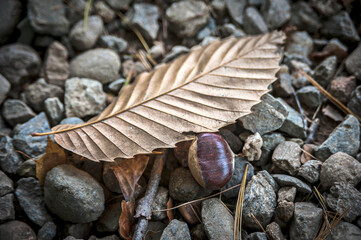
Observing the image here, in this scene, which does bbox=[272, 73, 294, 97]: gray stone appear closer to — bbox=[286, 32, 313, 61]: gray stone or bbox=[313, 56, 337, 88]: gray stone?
bbox=[313, 56, 337, 88]: gray stone

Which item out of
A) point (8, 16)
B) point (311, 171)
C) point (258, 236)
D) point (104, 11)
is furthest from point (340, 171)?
point (8, 16)

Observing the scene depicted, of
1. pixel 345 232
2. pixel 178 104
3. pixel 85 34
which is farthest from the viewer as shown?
pixel 85 34

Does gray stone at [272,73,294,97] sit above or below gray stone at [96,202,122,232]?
above

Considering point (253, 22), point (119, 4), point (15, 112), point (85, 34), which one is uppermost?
point (119, 4)

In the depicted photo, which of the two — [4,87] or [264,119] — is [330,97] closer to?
[264,119]

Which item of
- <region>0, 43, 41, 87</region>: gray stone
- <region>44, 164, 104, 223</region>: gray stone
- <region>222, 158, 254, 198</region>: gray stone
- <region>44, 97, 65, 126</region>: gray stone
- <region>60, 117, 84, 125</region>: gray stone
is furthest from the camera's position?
<region>0, 43, 41, 87</region>: gray stone

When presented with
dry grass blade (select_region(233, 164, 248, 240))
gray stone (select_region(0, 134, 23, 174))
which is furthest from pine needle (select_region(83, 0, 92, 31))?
dry grass blade (select_region(233, 164, 248, 240))

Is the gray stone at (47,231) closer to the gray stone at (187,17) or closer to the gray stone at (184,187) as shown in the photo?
the gray stone at (184,187)

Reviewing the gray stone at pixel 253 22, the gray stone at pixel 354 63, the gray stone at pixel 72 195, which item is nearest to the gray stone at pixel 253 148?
the gray stone at pixel 72 195
